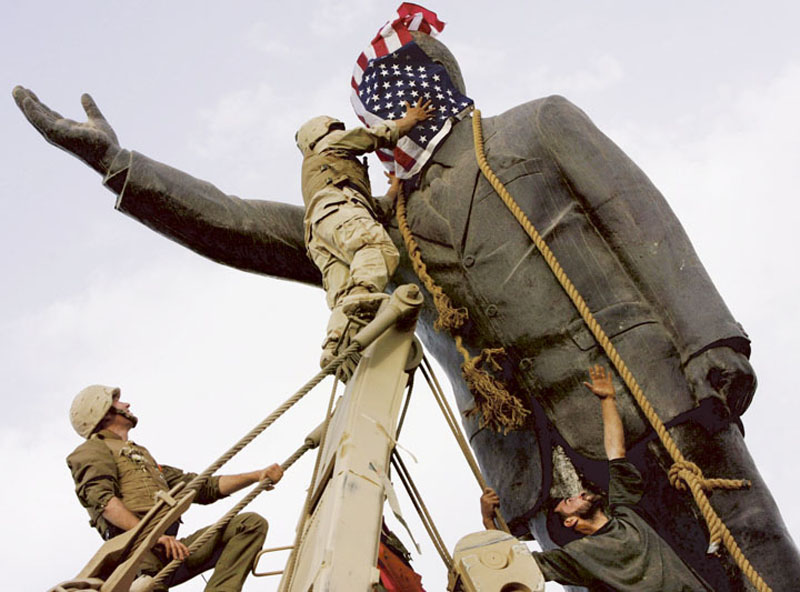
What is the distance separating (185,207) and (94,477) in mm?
2289

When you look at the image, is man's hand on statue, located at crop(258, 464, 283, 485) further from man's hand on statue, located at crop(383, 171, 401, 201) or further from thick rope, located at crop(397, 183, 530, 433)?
man's hand on statue, located at crop(383, 171, 401, 201)

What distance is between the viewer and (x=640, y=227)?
587 cm

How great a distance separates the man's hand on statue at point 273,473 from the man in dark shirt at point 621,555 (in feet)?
3.55

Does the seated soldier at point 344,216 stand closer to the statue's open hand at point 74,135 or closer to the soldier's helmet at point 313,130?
the soldier's helmet at point 313,130

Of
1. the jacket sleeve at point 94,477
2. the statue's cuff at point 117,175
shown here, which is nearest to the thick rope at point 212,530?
the jacket sleeve at point 94,477

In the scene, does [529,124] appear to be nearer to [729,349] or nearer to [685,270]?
[685,270]

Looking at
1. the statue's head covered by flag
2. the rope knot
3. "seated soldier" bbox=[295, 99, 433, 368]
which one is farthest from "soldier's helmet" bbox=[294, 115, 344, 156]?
the rope knot

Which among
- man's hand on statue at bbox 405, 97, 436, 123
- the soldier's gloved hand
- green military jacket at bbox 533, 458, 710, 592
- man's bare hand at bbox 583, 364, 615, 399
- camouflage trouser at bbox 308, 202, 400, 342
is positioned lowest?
green military jacket at bbox 533, 458, 710, 592

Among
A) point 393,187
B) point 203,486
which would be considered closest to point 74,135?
point 393,187

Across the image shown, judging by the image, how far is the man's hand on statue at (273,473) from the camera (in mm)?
4781

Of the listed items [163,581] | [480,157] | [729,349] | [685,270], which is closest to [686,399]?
[729,349]

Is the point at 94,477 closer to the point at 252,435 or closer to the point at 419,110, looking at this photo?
the point at 252,435

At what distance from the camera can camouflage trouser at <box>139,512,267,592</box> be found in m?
4.44

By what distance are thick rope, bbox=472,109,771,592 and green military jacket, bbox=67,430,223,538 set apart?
2.00m
